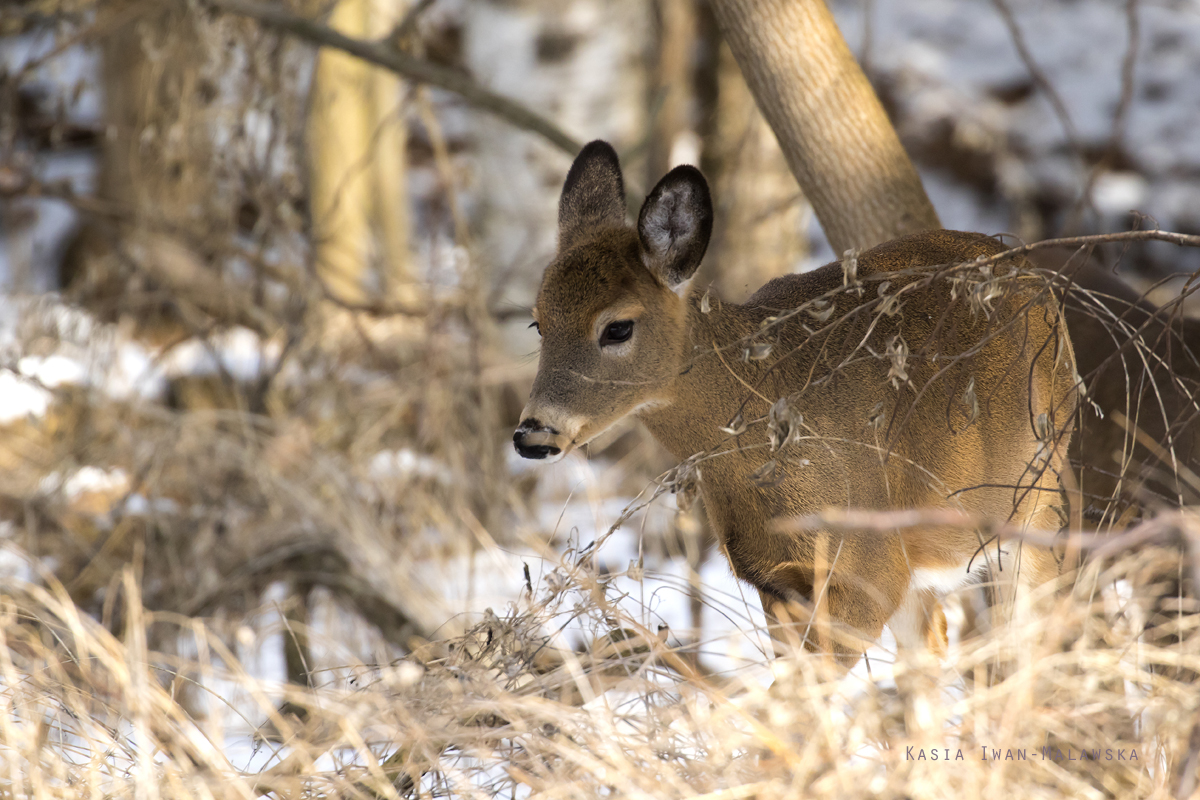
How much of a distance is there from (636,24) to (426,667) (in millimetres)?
6974

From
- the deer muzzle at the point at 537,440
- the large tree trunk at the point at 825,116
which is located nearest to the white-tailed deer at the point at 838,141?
the large tree trunk at the point at 825,116

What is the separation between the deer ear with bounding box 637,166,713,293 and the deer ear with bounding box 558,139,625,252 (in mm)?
306

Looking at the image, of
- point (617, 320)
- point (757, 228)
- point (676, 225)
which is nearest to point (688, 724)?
point (617, 320)

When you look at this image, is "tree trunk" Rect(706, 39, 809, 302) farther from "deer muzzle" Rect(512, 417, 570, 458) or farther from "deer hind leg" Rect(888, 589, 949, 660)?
"deer muzzle" Rect(512, 417, 570, 458)

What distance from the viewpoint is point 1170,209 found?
11156 millimetres

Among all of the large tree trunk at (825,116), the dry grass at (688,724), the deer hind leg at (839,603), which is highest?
the large tree trunk at (825,116)

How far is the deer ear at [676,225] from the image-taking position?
10.2ft

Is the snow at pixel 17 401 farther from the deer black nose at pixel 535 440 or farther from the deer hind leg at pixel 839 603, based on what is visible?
the deer hind leg at pixel 839 603

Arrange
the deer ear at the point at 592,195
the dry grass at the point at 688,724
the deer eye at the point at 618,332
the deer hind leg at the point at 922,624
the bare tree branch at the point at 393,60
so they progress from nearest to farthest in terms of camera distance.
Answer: the dry grass at the point at 688,724, the deer eye at the point at 618,332, the deer ear at the point at 592,195, the deer hind leg at the point at 922,624, the bare tree branch at the point at 393,60

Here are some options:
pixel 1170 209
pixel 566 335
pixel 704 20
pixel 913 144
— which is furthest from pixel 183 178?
pixel 1170 209

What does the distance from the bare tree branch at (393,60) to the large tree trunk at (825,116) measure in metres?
1.17

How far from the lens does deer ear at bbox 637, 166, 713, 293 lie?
3.11m

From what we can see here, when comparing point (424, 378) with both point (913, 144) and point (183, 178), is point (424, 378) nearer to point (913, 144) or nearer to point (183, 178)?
point (183, 178)

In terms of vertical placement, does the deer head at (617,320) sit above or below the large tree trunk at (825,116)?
below
